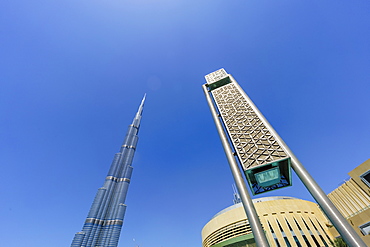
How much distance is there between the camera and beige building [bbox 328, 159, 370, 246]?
17942 millimetres

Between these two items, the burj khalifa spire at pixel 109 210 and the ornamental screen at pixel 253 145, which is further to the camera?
the burj khalifa spire at pixel 109 210

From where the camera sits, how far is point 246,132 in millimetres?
12469

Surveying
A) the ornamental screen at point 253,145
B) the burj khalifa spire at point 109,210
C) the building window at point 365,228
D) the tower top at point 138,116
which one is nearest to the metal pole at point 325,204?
the ornamental screen at point 253,145

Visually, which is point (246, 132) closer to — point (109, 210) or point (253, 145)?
point (253, 145)

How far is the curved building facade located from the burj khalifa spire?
77.6 m

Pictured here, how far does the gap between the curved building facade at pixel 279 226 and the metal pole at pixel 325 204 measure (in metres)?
29.5

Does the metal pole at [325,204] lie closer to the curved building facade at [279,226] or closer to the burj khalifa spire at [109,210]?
the curved building facade at [279,226]

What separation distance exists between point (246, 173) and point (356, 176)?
19.9 meters

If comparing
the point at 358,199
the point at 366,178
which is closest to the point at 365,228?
the point at 358,199

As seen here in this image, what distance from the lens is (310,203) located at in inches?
1580

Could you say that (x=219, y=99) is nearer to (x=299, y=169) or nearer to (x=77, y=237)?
(x=299, y=169)

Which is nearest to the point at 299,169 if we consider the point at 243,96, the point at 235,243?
the point at 243,96

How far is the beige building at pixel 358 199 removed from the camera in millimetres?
17942

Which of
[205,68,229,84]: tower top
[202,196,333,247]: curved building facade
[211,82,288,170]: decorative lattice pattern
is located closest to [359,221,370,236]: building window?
[202,196,333,247]: curved building facade
